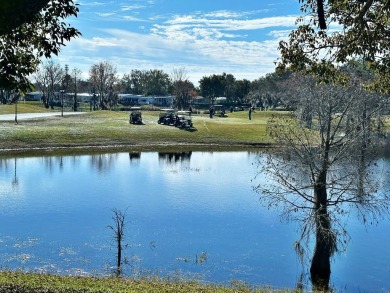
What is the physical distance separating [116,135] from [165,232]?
155 ft

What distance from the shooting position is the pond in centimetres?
2138

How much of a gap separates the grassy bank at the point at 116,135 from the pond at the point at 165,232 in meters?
21.0

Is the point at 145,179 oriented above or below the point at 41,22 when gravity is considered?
below

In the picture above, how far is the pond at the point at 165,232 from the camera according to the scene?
2138cm

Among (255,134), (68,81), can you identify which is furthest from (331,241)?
(68,81)

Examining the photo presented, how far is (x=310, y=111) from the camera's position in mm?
25016

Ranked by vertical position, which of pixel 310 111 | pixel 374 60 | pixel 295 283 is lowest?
pixel 295 283

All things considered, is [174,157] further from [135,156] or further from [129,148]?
[129,148]

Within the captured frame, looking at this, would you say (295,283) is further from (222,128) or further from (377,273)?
(222,128)

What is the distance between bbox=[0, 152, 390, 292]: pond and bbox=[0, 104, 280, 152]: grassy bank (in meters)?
21.0

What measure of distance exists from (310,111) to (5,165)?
34953 millimetres

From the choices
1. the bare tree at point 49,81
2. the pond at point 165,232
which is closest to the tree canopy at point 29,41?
the pond at point 165,232

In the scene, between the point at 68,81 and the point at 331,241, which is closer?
the point at 331,241

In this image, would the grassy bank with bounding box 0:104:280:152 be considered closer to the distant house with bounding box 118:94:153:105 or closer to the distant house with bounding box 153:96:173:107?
the distant house with bounding box 153:96:173:107
